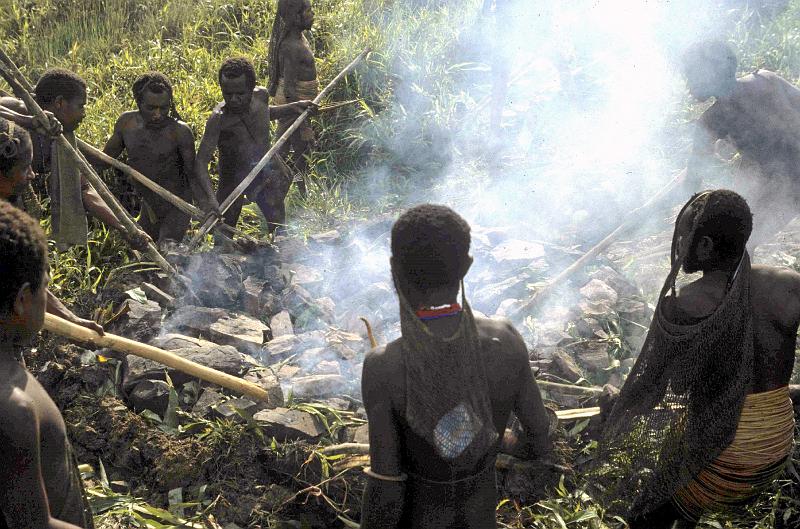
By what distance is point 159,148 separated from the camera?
5.82 meters

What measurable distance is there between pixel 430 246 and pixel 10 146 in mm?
2226

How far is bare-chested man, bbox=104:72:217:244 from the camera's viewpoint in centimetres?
568

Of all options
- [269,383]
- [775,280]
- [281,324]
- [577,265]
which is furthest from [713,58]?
[269,383]

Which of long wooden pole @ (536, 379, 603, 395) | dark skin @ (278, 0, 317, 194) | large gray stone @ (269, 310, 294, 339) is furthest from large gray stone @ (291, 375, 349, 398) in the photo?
dark skin @ (278, 0, 317, 194)

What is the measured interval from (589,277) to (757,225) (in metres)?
1.15

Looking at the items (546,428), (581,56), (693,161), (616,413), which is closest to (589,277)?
(693,161)

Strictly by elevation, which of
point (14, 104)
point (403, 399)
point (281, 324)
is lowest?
point (281, 324)

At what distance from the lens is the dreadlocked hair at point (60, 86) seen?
521 cm

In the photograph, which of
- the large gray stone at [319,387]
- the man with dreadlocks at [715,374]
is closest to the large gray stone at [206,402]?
the large gray stone at [319,387]

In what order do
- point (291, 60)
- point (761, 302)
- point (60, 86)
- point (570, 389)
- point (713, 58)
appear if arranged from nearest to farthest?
point (761, 302) < point (570, 389) < point (713, 58) < point (60, 86) < point (291, 60)

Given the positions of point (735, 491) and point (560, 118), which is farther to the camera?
point (560, 118)

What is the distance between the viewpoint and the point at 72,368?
14.7ft

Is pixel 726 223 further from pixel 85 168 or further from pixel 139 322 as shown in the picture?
pixel 85 168

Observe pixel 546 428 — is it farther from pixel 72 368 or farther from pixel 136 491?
pixel 72 368
